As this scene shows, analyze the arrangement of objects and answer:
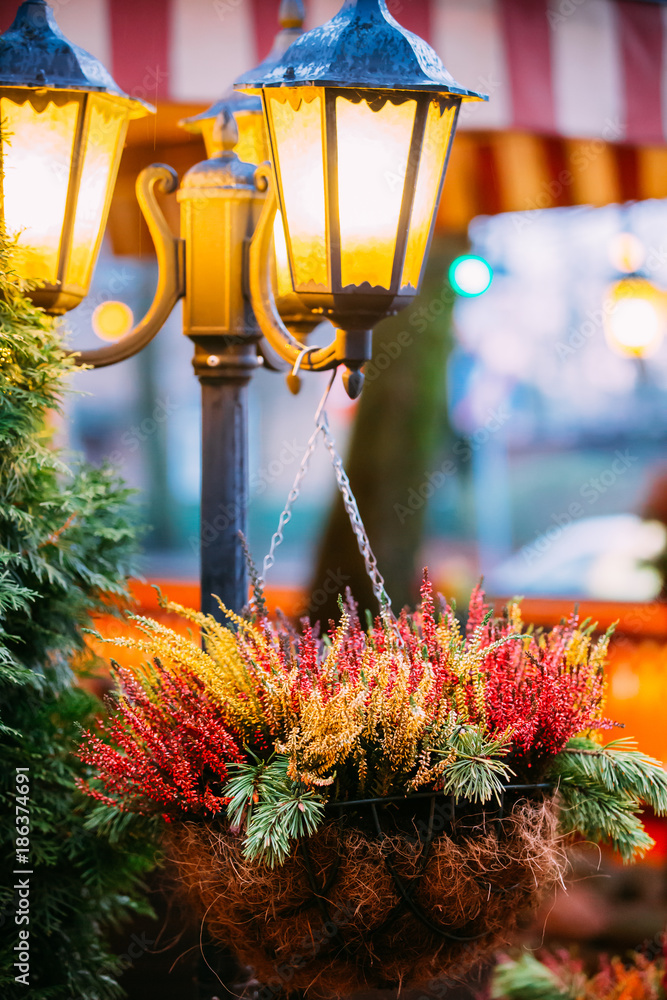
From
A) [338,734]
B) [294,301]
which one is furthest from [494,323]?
[338,734]

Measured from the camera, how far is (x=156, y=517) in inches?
437

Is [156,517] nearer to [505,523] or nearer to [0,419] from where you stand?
[505,523]

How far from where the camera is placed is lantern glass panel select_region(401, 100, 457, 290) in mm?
1236

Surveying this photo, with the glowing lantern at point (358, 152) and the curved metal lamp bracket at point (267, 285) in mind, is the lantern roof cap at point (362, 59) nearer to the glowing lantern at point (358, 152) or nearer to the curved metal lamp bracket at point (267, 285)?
the glowing lantern at point (358, 152)

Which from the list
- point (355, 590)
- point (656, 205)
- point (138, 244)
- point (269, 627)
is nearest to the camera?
point (269, 627)

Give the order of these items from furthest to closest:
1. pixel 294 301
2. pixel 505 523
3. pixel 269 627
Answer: pixel 505 523
pixel 294 301
pixel 269 627

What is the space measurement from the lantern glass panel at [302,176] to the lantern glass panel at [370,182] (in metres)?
0.03

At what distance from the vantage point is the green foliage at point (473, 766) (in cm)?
102

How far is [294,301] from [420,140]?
394 mm

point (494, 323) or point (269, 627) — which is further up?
point (494, 323)

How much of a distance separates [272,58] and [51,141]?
15.0 inches

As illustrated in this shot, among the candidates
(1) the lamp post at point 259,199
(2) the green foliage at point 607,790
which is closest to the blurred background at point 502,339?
(1) the lamp post at point 259,199

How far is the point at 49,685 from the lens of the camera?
5.30 ft

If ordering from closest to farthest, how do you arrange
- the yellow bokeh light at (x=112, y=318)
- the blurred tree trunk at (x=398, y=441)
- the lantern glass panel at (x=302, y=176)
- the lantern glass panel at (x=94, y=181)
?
the lantern glass panel at (x=302, y=176), the lantern glass panel at (x=94, y=181), the blurred tree trunk at (x=398, y=441), the yellow bokeh light at (x=112, y=318)
